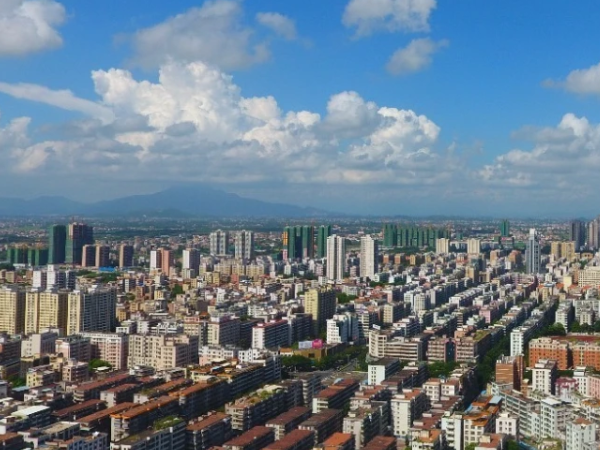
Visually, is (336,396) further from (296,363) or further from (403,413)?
(296,363)

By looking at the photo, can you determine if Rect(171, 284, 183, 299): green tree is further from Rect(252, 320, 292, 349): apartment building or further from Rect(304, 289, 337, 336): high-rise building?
Rect(252, 320, 292, 349): apartment building

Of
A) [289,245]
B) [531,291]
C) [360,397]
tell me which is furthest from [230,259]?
[360,397]

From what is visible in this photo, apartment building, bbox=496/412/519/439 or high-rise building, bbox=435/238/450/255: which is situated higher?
high-rise building, bbox=435/238/450/255

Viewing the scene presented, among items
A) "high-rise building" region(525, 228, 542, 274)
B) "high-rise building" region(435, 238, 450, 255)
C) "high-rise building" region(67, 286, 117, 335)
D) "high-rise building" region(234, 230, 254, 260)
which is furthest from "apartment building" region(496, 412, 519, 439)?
"high-rise building" region(435, 238, 450, 255)

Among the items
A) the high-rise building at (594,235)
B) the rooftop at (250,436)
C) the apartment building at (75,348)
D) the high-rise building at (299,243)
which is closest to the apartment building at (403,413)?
the rooftop at (250,436)

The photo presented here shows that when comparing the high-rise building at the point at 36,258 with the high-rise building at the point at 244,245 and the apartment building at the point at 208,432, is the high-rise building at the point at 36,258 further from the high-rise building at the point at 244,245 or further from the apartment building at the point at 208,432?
the apartment building at the point at 208,432

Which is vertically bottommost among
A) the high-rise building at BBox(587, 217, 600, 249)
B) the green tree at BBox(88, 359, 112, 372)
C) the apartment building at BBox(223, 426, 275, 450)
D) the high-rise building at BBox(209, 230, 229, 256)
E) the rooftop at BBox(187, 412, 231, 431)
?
the green tree at BBox(88, 359, 112, 372)
